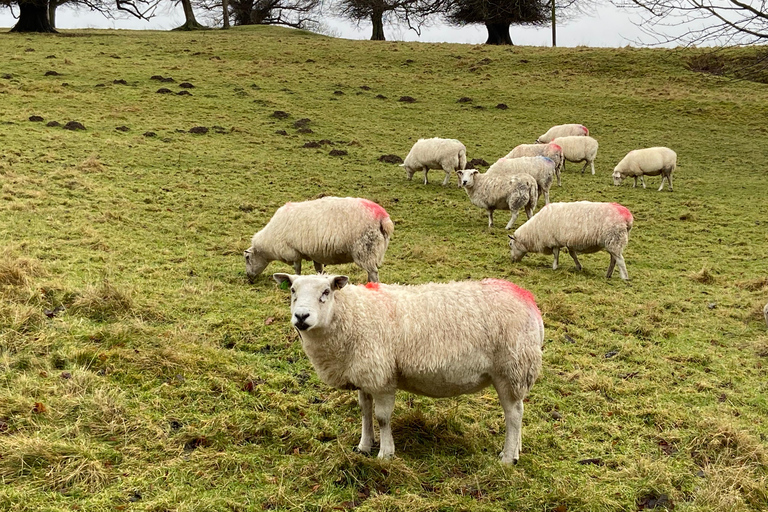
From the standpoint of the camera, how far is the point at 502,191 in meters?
13.7

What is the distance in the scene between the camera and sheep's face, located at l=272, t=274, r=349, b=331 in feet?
13.7

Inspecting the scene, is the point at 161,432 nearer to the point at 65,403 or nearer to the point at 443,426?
the point at 65,403

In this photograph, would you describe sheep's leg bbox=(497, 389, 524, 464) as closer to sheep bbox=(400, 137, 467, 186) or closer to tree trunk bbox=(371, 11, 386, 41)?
sheep bbox=(400, 137, 467, 186)

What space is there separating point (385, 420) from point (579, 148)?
17723 mm

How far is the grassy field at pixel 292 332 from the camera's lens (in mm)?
4176

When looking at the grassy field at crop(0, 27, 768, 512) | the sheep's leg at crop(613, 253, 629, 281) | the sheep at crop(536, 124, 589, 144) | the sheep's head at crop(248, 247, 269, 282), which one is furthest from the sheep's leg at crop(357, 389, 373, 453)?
the sheep at crop(536, 124, 589, 144)

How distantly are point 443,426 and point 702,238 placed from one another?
→ 1094 centimetres

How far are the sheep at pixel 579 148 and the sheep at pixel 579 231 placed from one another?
968 centimetres

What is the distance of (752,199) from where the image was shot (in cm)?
Result: 1686

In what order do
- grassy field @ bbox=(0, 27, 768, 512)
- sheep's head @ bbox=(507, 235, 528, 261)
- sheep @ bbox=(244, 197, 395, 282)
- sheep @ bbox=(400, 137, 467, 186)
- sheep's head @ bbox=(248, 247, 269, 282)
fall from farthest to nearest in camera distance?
1. sheep @ bbox=(400, 137, 467, 186)
2. sheep's head @ bbox=(507, 235, 528, 261)
3. sheep's head @ bbox=(248, 247, 269, 282)
4. sheep @ bbox=(244, 197, 395, 282)
5. grassy field @ bbox=(0, 27, 768, 512)

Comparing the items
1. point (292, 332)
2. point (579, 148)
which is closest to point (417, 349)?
point (292, 332)

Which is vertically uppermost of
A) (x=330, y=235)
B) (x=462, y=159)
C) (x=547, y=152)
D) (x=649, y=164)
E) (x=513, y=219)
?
(x=547, y=152)

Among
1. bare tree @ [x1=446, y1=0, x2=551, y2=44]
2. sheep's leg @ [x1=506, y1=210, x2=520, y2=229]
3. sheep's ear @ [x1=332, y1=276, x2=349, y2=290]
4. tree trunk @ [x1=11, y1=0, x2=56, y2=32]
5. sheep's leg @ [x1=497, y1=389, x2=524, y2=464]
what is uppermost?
bare tree @ [x1=446, y1=0, x2=551, y2=44]

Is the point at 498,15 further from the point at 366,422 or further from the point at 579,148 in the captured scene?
the point at 366,422
